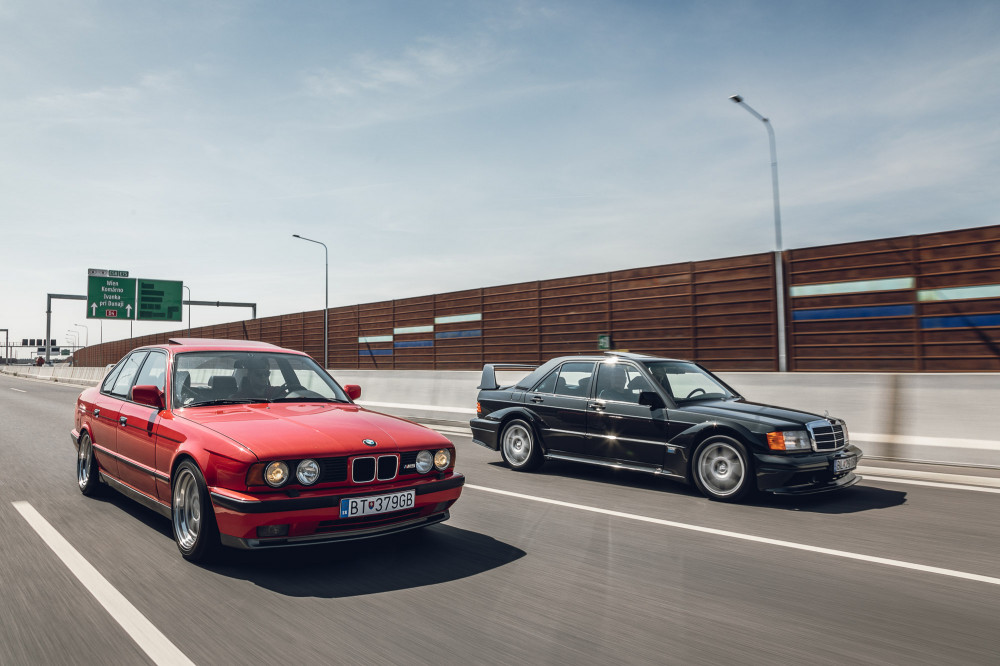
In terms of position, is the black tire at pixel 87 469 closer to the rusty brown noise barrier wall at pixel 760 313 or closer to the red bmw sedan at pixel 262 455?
the red bmw sedan at pixel 262 455

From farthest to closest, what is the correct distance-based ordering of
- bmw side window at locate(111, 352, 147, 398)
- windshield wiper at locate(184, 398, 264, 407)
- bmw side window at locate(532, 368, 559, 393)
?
bmw side window at locate(532, 368, 559, 393)
bmw side window at locate(111, 352, 147, 398)
windshield wiper at locate(184, 398, 264, 407)

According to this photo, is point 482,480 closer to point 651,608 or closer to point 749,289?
point 651,608

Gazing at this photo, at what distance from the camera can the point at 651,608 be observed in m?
3.82

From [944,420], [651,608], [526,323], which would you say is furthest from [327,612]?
[526,323]

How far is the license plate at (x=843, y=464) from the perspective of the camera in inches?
270

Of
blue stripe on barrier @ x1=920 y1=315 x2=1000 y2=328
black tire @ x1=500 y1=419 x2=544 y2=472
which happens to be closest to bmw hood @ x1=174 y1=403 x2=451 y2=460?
black tire @ x1=500 y1=419 x2=544 y2=472

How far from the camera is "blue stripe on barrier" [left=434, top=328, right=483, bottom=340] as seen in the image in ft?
67.6

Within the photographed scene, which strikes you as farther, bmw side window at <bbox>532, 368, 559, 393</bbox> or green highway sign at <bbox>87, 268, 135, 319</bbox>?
green highway sign at <bbox>87, 268, 135, 319</bbox>

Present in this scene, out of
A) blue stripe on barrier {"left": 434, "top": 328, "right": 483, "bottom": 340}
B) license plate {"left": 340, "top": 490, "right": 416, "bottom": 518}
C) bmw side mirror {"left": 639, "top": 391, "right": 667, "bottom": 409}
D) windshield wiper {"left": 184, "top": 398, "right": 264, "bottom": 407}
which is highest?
blue stripe on barrier {"left": 434, "top": 328, "right": 483, "bottom": 340}

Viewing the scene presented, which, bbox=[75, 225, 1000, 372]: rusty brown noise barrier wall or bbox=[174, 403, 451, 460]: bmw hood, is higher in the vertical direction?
bbox=[75, 225, 1000, 372]: rusty brown noise barrier wall

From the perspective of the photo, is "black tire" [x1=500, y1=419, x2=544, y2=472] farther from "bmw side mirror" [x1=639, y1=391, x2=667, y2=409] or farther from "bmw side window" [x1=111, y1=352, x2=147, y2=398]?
"bmw side window" [x1=111, y1=352, x2=147, y2=398]

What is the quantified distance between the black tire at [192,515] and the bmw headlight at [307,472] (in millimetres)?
634

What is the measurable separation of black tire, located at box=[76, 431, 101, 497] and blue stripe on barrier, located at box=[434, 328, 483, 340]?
13876mm

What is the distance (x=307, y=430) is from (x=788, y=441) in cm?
455
